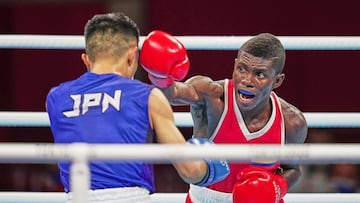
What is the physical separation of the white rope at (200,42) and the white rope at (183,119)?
25 cm

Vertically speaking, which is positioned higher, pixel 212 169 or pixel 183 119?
pixel 212 169

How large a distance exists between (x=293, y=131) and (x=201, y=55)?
3.39 metres

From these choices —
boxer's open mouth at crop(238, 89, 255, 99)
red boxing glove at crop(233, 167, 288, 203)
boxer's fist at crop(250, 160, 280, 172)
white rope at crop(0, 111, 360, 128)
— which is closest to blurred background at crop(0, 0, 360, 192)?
white rope at crop(0, 111, 360, 128)

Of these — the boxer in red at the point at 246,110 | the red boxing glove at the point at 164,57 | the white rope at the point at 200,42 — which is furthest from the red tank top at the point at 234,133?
the red boxing glove at the point at 164,57

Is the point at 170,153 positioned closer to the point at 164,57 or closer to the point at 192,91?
the point at 164,57

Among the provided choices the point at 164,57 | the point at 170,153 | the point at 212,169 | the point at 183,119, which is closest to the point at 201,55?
the point at 183,119

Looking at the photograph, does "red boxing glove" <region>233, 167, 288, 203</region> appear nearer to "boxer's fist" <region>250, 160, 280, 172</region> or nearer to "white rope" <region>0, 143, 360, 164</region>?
"boxer's fist" <region>250, 160, 280, 172</region>

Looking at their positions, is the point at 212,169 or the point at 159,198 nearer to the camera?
the point at 212,169

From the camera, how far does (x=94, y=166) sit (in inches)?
90.6

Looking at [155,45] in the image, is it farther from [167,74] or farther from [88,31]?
[88,31]

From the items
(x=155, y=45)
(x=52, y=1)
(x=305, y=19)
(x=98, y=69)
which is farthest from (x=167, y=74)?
(x=52, y=1)

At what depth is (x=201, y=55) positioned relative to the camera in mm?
6457

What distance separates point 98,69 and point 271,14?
4301mm

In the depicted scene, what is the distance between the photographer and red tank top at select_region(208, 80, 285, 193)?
306 centimetres
